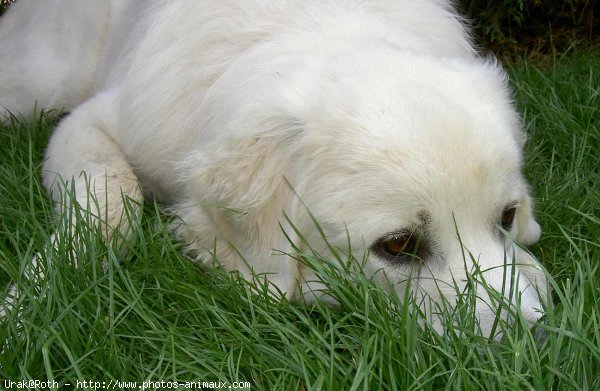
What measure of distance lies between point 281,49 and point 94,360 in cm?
121

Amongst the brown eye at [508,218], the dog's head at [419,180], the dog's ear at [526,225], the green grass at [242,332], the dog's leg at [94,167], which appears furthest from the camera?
the dog's leg at [94,167]

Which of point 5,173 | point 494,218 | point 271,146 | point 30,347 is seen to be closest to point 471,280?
point 494,218

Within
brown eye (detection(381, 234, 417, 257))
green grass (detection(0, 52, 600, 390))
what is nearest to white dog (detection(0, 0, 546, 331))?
brown eye (detection(381, 234, 417, 257))

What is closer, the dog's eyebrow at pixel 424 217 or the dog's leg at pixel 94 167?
the dog's eyebrow at pixel 424 217

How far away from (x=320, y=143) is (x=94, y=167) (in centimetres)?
113

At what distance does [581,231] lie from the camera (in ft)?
10.2

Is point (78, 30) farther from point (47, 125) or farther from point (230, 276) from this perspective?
point (230, 276)

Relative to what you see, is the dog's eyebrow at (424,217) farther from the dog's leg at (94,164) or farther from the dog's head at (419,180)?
the dog's leg at (94,164)

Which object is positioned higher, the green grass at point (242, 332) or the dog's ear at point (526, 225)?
the green grass at point (242, 332)

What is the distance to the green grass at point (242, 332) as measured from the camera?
1.99m

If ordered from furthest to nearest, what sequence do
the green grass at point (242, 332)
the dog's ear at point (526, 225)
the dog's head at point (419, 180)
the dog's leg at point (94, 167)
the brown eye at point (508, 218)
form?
the dog's leg at point (94, 167), the dog's ear at point (526, 225), the brown eye at point (508, 218), the dog's head at point (419, 180), the green grass at point (242, 332)

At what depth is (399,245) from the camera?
7.74 feet

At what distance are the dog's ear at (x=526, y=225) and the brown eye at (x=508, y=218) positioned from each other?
0.08 m

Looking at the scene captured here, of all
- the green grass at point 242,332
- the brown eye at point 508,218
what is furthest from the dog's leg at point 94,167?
the brown eye at point 508,218
